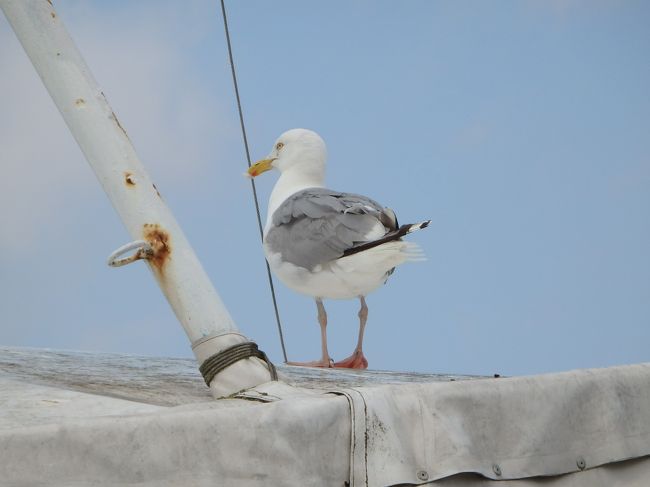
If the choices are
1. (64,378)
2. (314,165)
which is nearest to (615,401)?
(64,378)

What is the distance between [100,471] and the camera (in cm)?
179

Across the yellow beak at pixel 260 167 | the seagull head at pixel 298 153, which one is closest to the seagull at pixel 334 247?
the seagull head at pixel 298 153

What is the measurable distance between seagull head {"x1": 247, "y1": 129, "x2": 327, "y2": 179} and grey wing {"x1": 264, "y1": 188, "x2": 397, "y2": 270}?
76 centimetres

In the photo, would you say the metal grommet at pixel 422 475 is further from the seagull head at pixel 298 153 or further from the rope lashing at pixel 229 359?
the seagull head at pixel 298 153

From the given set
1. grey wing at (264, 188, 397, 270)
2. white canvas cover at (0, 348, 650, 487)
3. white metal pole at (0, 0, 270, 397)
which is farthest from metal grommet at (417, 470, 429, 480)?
grey wing at (264, 188, 397, 270)

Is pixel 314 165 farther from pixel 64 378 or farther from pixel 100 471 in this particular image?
pixel 100 471

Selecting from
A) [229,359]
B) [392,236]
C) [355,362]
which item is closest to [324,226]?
[392,236]

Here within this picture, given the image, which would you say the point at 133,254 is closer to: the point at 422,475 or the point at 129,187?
the point at 129,187

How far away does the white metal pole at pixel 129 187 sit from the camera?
297 centimetres

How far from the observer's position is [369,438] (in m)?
1.95

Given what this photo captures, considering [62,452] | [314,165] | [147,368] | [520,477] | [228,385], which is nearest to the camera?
[62,452]

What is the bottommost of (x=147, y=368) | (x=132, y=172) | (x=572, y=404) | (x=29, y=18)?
(x=147, y=368)

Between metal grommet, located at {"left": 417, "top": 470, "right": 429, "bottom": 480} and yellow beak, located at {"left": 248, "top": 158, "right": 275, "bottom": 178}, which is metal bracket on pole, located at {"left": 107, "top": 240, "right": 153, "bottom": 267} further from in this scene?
yellow beak, located at {"left": 248, "top": 158, "right": 275, "bottom": 178}

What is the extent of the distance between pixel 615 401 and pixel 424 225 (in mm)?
1749
